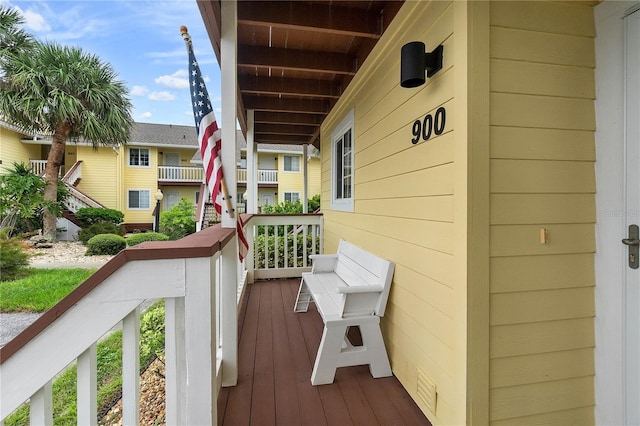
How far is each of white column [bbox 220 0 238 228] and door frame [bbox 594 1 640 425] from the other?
200 centimetres

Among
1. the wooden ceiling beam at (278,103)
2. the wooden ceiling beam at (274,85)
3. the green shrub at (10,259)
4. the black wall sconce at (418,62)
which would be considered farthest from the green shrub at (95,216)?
the black wall sconce at (418,62)

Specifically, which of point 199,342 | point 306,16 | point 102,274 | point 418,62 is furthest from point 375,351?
point 306,16

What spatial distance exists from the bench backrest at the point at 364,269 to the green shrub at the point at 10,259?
7263 mm

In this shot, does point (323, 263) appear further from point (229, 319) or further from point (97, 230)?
point (97, 230)

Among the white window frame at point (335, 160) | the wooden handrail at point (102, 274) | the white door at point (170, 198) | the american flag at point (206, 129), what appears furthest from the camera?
the white door at point (170, 198)

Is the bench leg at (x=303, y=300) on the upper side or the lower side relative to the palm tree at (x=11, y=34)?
lower

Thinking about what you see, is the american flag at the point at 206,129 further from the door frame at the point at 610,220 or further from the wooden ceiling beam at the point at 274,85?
the door frame at the point at 610,220

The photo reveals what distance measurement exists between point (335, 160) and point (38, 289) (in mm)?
5893

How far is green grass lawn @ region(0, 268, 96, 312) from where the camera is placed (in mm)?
4422

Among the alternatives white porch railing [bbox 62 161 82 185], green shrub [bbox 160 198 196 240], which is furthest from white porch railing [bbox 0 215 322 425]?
white porch railing [bbox 62 161 82 185]

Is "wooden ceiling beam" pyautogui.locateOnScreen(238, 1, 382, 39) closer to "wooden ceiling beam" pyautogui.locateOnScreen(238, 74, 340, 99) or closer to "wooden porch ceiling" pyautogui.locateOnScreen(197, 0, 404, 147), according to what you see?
"wooden porch ceiling" pyautogui.locateOnScreen(197, 0, 404, 147)

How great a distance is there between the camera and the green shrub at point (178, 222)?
11.5m

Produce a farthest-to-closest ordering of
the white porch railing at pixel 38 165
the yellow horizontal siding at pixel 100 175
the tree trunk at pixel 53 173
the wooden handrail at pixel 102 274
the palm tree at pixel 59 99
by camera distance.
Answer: the yellow horizontal siding at pixel 100 175
the white porch railing at pixel 38 165
the tree trunk at pixel 53 173
the palm tree at pixel 59 99
the wooden handrail at pixel 102 274

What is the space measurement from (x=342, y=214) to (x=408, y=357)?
6.81ft
